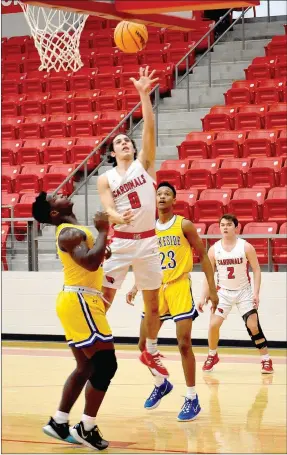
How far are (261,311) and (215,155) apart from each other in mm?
3302

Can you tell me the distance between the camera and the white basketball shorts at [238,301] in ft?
32.1

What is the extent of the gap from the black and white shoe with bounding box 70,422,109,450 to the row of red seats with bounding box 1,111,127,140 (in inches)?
391

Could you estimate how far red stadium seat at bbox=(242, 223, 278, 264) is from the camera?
1185 centimetres

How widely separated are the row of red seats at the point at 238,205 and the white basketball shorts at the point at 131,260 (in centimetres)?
566

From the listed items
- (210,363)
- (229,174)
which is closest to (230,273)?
(210,363)

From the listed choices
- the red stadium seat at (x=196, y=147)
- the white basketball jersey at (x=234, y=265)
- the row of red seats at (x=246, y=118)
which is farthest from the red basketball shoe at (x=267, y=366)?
the row of red seats at (x=246, y=118)

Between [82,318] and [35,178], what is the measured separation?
8809 millimetres

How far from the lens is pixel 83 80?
17453 millimetres

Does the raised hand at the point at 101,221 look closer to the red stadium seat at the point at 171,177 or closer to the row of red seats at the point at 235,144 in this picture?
the red stadium seat at the point at 171,177

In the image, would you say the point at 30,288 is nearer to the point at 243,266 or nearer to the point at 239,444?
the point at 243,266

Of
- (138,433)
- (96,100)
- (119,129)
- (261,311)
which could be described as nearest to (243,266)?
(261,311)

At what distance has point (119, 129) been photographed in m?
15.5

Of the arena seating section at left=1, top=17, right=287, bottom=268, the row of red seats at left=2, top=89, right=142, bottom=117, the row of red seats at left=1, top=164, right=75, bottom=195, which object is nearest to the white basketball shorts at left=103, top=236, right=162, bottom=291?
the arena seating section at left=1, top=17, right=287, bottom=268

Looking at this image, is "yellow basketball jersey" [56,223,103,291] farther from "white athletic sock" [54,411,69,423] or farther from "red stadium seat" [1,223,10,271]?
"red stadium seat" [1,223,10,271]
